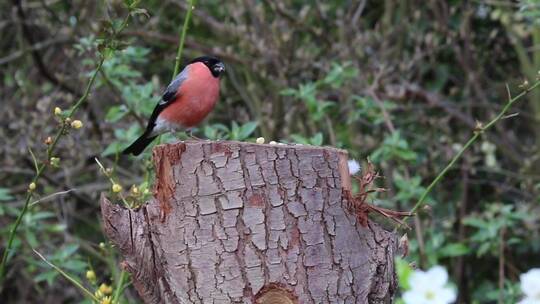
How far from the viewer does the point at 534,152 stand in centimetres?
553

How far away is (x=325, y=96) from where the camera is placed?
532cm

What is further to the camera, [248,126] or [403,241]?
[248,126]

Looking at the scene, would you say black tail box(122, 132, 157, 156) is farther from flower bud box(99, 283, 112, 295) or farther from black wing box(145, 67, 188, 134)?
flower bud box(99, 283, 112, 295)

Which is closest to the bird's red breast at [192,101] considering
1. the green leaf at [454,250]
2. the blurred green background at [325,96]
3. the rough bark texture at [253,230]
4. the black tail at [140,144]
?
the black tail at [140,144]

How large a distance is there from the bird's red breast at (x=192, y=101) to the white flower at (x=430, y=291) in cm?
208

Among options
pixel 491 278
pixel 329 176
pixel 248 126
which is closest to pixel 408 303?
pixel 329 176

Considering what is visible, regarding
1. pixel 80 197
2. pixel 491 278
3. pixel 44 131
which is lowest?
pixel 491 278

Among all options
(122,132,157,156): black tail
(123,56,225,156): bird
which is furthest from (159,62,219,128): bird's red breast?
(122,132,157,156): black tail

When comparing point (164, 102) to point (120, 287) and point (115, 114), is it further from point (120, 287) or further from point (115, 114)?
point (120, 287)

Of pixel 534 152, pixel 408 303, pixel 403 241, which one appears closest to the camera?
pixel 408 303

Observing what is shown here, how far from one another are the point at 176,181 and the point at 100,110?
3.27 m

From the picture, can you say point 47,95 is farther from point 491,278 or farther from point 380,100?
point 491,278

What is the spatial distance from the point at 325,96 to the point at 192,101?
1553 millimetres

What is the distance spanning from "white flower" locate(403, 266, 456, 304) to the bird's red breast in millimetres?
2078
